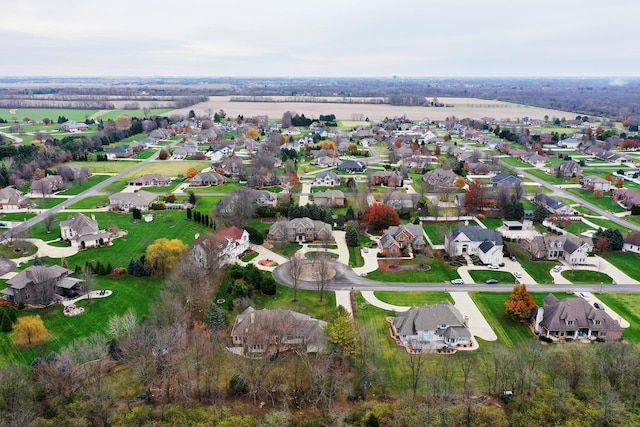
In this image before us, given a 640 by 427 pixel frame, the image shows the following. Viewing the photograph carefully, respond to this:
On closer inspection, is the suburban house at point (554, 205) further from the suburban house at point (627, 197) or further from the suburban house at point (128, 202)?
the suburban house at point (128, 202)

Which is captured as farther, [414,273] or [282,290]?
[414,273]

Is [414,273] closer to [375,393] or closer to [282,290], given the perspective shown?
[282,290]

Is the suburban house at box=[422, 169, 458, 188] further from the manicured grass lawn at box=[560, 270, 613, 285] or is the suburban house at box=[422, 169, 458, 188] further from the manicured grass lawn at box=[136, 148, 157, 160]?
the manicured grass lawn at box=[136, 148, 157, 160]

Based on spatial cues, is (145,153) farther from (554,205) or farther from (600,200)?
(600,200)

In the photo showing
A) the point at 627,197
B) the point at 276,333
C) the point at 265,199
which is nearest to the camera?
the point at 276,333

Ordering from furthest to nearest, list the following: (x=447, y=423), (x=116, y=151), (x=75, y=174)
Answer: (x=116, y=151) → (x=75, y=174) → (x=447, y=423)

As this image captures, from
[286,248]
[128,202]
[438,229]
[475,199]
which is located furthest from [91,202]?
[475,199]

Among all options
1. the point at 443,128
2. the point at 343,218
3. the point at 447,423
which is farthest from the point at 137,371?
the point at 443,128
